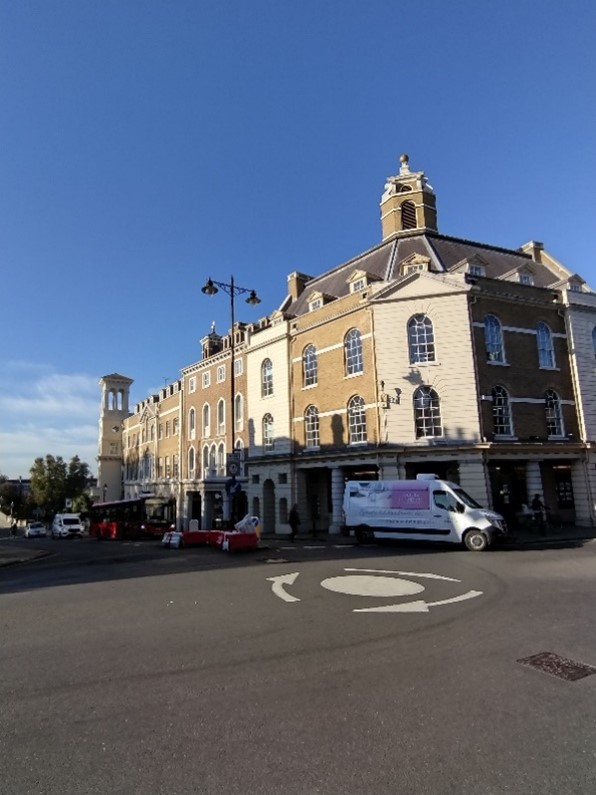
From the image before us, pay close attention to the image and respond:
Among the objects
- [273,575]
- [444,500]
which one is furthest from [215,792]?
[444,500]

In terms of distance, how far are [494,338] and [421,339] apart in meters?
4.14

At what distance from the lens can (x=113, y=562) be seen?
17.0 metres

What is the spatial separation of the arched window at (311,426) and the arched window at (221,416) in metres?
13.5

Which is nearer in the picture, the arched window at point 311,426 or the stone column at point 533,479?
the stone column at point 533,479

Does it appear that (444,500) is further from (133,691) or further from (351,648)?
(133,691)

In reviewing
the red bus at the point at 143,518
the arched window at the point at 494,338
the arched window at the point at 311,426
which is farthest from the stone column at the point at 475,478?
the red bus at the point at 143,518

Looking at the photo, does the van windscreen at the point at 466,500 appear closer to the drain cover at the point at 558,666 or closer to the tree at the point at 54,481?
the drain cover at the point at 558,666

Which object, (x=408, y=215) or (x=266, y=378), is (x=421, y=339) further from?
(x=266, y=378)

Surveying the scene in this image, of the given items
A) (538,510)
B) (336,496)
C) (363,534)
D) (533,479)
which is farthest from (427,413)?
(363,534)

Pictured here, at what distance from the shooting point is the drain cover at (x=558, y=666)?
536cm

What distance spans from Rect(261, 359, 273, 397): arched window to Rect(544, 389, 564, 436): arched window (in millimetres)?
17729

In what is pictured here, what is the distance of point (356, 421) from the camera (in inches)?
1167

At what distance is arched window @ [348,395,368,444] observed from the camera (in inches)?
1149

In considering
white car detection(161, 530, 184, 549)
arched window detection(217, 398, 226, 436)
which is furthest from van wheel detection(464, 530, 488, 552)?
arched window detection(217, 398, 226, 436)
